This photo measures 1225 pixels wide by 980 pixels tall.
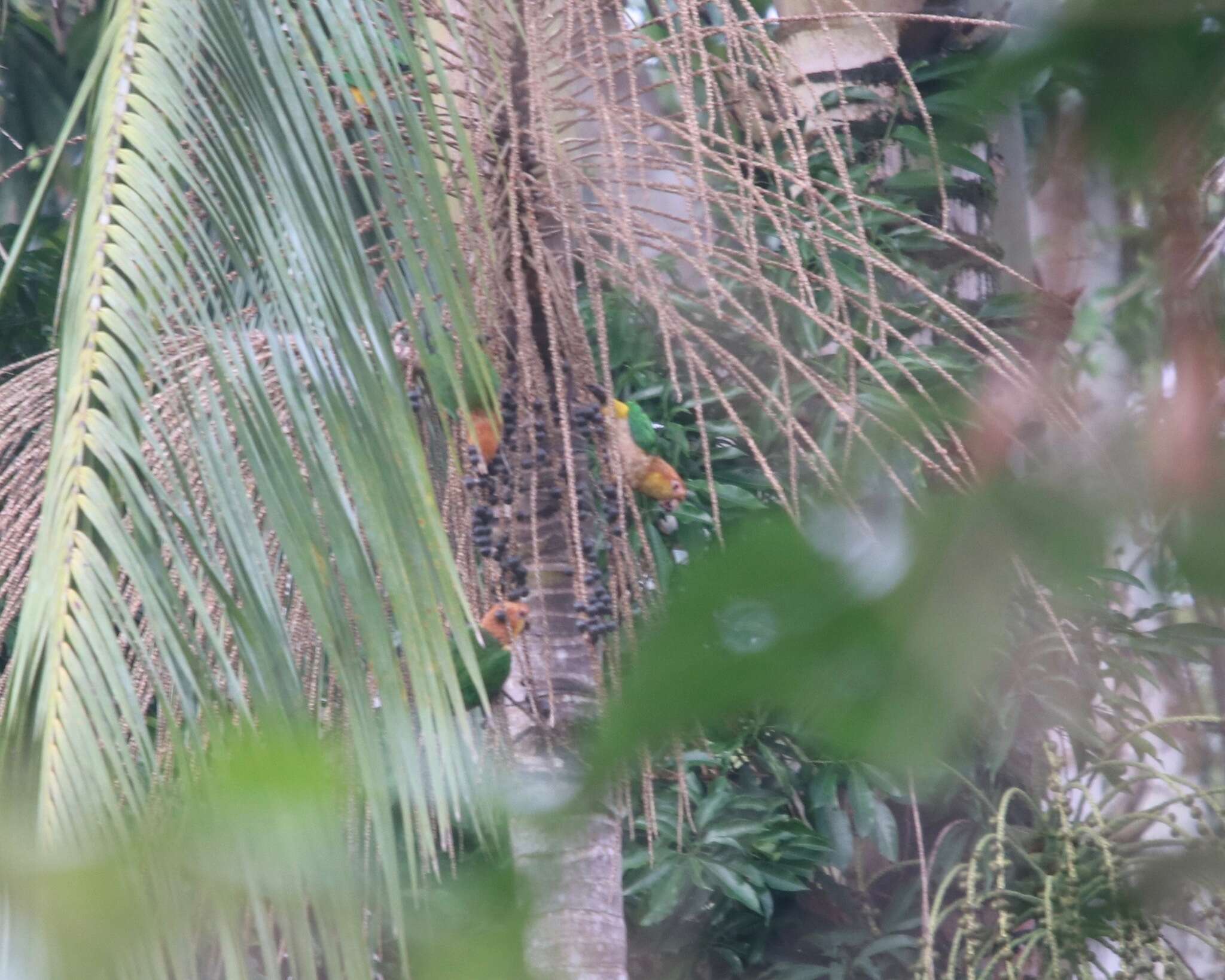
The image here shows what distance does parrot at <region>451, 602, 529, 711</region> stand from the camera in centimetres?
140

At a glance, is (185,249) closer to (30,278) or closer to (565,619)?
(565,619)

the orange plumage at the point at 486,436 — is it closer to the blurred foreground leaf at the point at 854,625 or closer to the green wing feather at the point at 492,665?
the green wing feather at the point at 492,665

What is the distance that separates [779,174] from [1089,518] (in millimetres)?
841

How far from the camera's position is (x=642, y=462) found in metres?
1.64

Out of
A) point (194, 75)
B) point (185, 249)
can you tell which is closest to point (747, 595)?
point (185, 249)

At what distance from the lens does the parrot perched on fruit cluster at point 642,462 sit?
160 centimetres

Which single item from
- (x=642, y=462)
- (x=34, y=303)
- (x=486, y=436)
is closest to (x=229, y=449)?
(x=486, y=436)

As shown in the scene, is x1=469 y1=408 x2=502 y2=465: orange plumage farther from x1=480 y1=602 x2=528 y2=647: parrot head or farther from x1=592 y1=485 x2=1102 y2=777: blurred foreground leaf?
x1=592 y1=485 x2=1102 y2=777: blurred foreground leaf

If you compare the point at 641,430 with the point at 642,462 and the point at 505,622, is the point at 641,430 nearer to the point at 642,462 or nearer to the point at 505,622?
the point at 642,462

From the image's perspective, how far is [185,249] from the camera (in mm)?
1054

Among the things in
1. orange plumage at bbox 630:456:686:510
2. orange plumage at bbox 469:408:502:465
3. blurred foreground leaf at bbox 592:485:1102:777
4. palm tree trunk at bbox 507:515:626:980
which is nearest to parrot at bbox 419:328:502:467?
orange plumage at bbox 469:408:502:465

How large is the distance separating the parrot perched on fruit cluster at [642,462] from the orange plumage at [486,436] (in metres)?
0.16

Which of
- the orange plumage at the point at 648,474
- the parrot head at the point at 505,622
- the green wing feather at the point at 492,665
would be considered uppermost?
the orange plumage at the point at 648,474

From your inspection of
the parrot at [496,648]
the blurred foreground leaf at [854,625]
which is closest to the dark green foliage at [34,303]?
the parrot at [496,648]
